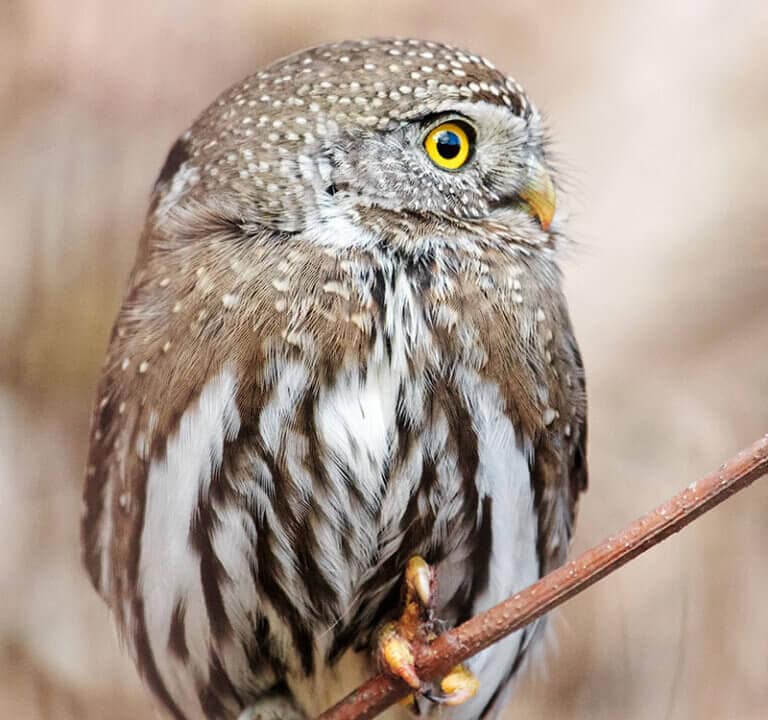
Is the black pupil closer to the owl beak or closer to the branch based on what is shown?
the owl beak

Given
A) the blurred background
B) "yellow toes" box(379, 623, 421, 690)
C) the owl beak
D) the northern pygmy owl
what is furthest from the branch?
the blurred background

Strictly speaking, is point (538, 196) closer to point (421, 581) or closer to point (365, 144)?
point (365, 144)

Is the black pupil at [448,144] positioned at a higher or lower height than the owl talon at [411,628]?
higher

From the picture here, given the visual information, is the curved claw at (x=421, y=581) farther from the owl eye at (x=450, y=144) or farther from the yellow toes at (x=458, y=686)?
the owl eye at (x=450, y=144)

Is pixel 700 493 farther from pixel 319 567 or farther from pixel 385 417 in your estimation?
pixel 319 567

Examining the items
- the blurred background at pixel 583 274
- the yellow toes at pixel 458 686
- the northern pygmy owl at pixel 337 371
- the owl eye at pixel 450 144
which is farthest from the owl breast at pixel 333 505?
the blurred background at pixel 583 274
